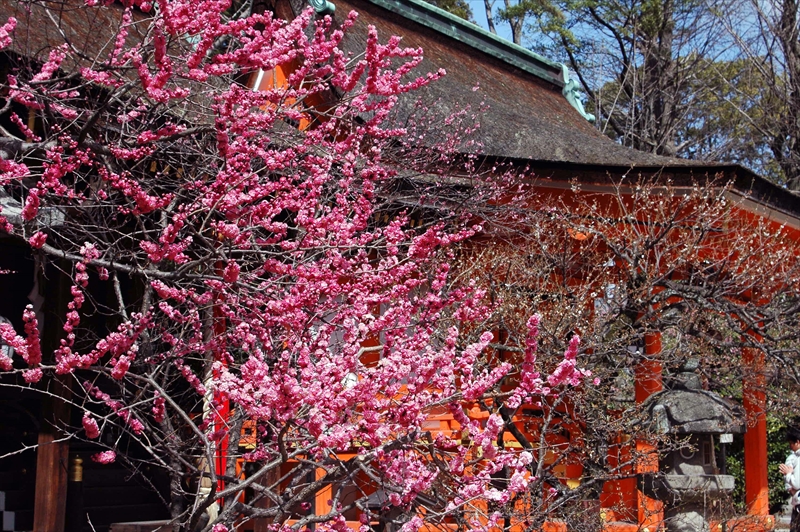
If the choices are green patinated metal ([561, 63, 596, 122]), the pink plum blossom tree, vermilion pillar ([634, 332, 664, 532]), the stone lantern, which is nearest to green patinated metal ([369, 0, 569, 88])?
green patinated metal ([561, 63, 596, 122])

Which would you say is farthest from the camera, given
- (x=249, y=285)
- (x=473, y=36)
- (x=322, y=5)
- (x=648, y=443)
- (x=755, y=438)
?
(x=473, y=36)

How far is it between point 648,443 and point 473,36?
9004 millimetres

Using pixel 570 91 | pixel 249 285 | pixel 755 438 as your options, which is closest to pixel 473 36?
pixel 570 91

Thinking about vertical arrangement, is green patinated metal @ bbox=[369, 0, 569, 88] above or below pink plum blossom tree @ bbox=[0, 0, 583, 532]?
above

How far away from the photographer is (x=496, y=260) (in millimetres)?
7668

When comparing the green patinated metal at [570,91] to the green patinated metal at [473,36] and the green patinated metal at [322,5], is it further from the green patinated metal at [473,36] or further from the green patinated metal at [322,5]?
the green patinated metal at [322,5]

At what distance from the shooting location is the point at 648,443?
7.57 metres

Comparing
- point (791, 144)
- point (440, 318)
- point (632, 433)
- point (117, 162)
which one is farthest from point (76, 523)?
point (791, 144)

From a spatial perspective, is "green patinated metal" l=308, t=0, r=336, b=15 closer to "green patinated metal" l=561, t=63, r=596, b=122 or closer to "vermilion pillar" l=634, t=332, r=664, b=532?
"vermilion pillar" l=634, t=332, r=664, b=532

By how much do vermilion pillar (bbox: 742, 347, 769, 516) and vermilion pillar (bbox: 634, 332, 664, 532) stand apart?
42.2 inches

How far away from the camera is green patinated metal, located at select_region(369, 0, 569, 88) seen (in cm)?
1416

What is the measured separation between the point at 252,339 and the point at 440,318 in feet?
7.25

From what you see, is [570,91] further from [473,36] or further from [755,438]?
[755,438]

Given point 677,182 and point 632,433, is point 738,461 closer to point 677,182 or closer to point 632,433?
point 677,182
